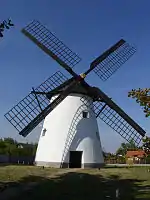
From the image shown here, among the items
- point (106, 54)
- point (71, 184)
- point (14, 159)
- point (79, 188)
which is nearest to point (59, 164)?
point (71, 184)

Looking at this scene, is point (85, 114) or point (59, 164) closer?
point (59, 164)

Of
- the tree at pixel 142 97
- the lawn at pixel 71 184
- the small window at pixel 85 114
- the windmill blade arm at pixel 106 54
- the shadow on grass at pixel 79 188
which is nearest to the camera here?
the tree at pixel 142 97

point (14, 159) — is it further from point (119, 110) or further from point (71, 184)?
point (71, 184)

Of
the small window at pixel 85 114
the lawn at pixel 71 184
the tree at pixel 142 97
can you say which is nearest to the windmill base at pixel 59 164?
the lawn at pixel 71 184

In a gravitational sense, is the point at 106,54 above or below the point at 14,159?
above

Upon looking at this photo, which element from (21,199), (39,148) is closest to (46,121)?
(39,148)

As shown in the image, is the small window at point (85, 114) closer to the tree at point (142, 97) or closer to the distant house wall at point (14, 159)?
the distant house wall at point (14, 159)

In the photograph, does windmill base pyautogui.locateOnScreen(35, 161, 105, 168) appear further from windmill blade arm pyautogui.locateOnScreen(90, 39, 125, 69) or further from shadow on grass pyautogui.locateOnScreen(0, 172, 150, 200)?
windmill blade arm pyautogui.locateOnScreen(90, 39, 125, 69)

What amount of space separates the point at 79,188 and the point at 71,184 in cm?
173

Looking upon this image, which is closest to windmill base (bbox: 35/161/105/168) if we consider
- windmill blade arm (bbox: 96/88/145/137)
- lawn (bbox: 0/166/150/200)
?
lawn (bbox: 0/166/150/200)

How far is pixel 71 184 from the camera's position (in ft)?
77.8

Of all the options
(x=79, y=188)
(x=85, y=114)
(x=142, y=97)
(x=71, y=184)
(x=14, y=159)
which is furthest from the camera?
(x=14, y=159)

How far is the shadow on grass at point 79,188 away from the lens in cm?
1825

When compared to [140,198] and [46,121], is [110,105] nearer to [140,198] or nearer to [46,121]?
[46,121]
